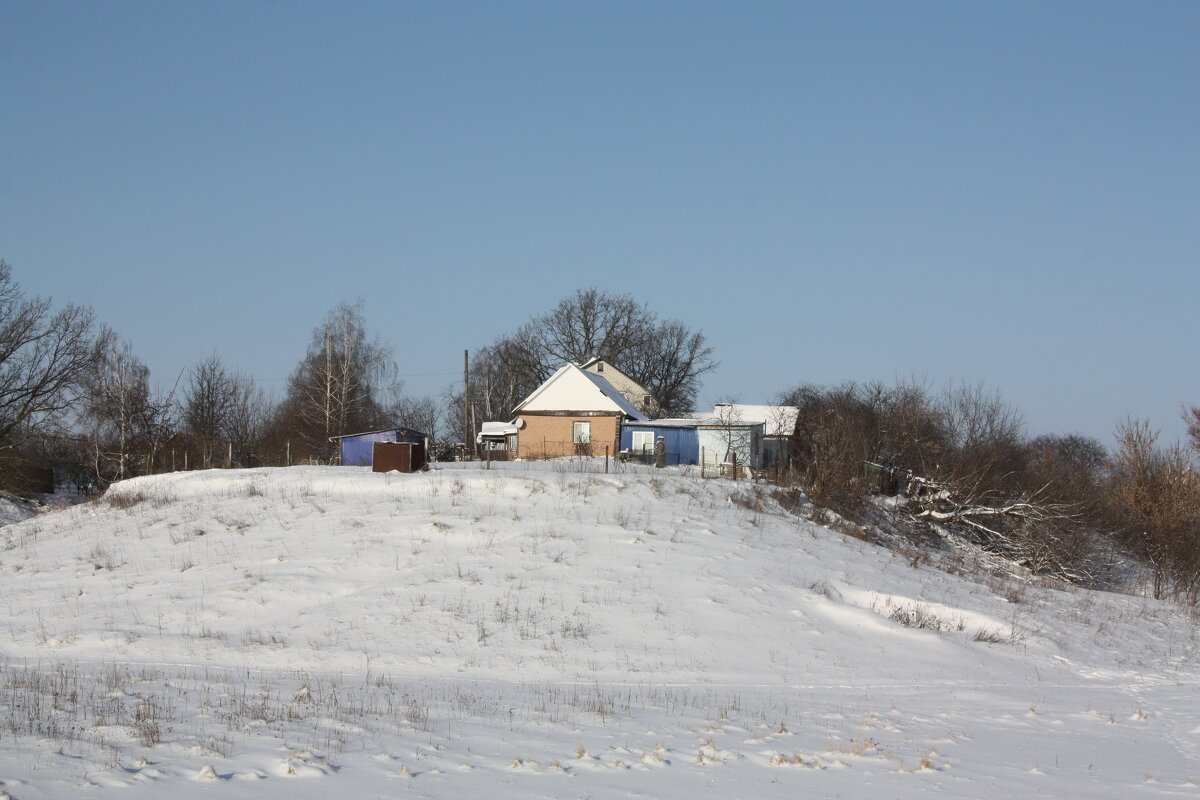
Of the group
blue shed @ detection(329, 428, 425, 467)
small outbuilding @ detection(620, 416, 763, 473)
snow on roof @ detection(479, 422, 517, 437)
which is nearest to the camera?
small outbuilding @ detection(620, 416, 763, 473)

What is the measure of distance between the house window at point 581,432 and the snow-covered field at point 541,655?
23.9 metres

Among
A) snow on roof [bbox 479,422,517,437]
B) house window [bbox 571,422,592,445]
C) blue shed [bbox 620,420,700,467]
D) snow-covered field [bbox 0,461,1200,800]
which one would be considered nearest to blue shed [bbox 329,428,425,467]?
house window [bbox 571,422,592,445]

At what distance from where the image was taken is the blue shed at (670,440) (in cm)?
4822

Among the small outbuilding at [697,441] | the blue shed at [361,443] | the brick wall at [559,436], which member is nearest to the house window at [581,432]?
the brick wall at [559,436]

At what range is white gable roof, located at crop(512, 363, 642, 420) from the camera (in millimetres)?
51938

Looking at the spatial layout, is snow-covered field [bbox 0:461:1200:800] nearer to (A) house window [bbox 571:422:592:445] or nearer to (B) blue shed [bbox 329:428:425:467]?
(B) blue shed [bbox 329:428:425:467]

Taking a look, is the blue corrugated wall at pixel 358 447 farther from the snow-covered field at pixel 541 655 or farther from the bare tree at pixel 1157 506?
the bare tree at pixel 1157 506

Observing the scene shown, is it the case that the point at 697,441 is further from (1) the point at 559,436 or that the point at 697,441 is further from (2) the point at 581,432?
(1) the point at 559,436

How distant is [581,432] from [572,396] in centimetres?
217

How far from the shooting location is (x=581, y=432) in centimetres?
5175

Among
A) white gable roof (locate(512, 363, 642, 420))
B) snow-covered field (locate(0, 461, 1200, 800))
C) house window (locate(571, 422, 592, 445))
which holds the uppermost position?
white gable roof (locate(512, 363, 642, 420))

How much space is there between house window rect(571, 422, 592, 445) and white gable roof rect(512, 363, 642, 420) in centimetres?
90

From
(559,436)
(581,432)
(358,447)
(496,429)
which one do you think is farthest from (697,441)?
(496,429)

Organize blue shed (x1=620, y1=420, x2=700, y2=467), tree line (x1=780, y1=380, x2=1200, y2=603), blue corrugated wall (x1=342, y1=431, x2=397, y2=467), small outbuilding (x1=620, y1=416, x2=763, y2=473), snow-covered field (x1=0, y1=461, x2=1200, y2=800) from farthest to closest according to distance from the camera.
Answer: blue shed (x1=620, y1=420, x2=700, y2=467)
blue corrugated wall (x1=342, y1=431, x2=397, y2=467)
small outbuilding (x1=620, y1=416, x2=763, y2=473)
tree line (x1=780, y1=380, x2=1200, y2=603)
snow-covered field (x1=0, y1=461, x2=1200, y2=800)
